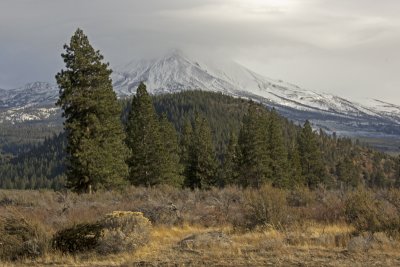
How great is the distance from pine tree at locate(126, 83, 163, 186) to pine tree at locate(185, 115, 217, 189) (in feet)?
37.9

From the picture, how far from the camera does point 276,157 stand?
6144 cm

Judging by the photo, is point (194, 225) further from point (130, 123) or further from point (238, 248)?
point (130, 123)

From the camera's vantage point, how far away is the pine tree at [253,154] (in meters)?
58.1

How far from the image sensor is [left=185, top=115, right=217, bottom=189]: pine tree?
2442 inches

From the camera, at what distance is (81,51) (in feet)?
111

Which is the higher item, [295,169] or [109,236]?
[109,236]

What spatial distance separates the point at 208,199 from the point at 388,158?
135 meters

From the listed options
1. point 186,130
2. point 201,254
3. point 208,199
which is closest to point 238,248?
point 201,254

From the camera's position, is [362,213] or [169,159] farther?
[169,159]

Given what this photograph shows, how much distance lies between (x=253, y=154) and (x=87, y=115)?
2810 centimetres

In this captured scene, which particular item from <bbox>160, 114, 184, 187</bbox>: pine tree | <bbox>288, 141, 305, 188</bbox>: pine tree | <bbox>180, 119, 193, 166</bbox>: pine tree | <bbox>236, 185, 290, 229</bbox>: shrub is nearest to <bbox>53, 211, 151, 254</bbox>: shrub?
<bbox>236, 185, 290, 229</bbox>: shrub

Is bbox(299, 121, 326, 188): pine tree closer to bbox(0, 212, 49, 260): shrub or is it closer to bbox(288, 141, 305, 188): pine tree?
bbox(288, 141, 305, 188): pine tree

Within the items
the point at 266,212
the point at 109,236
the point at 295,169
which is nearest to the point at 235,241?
the point at 266,212

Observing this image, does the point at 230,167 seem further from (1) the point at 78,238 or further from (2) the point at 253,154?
(1) the point at 78,238
